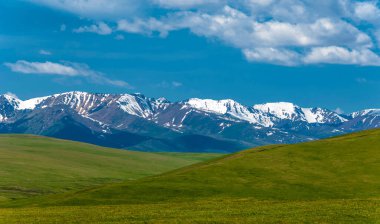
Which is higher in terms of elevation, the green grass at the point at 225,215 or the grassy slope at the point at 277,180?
the grassy slope at the point at 277,180

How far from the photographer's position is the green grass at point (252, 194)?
68625 millimetres

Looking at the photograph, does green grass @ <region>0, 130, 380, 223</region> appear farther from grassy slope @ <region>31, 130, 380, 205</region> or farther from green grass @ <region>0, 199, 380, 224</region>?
green grass @ <region>0, 199, 380, 224</region>

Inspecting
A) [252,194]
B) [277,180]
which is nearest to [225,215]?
[252,194]

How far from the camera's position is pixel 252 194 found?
365 ft

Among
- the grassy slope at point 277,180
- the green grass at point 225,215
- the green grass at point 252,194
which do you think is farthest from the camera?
the grassy slope at point 277,180

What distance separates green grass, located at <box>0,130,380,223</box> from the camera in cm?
6862

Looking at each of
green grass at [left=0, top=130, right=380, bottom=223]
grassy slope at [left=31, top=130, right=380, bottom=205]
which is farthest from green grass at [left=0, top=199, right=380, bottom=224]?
grassy slope at [left=31, top=130, right=380, bottom=205]

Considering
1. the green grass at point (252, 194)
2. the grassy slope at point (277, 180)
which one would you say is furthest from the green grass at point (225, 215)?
the grassy slope at point (277, 180)

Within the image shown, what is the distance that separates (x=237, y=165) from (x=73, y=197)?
150 feet

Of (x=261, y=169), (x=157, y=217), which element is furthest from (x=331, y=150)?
(x=157, y=217)

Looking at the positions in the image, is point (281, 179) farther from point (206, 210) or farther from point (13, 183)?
point (13, 183)

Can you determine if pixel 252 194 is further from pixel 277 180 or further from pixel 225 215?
pixel 225 215

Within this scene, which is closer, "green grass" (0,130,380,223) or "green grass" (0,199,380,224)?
"green grass" (0,199,380,224)

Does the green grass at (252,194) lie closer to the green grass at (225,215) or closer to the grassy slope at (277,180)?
the grassy slope at (277,180)
